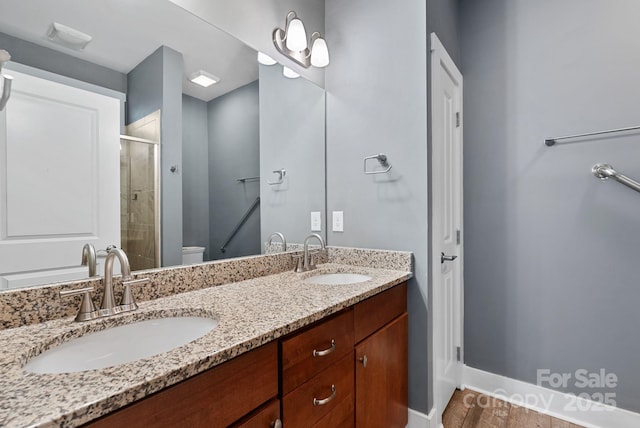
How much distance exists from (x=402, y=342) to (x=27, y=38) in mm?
1782

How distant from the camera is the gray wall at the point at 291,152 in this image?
1.62 metres

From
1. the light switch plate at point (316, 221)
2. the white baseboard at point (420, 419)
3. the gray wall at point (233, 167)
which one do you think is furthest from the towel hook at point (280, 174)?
the white baseboard at point (420, 419)

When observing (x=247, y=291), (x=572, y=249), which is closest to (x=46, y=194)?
(x=247, y=291)

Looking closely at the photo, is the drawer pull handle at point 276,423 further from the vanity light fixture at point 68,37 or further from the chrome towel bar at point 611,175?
the chrome towel bar at point 611,175

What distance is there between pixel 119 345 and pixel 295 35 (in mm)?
1573

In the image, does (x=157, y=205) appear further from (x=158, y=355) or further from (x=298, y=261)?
(x=298, y=261)

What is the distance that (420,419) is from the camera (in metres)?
1.51

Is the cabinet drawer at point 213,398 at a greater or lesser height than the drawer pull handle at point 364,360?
greater

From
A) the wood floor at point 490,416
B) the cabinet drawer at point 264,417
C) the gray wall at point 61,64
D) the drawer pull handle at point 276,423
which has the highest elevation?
the gray wall at point 61,64

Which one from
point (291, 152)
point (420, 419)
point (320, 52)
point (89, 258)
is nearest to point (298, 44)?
point (320, 52)

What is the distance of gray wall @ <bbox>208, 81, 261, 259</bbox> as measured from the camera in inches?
52.7

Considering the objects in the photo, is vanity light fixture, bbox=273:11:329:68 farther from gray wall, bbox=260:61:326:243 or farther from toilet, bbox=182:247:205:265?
toilet, bbox=182:247:205:265

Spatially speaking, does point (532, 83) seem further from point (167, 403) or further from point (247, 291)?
point (167, 403)

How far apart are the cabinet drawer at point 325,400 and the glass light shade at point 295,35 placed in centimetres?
151
